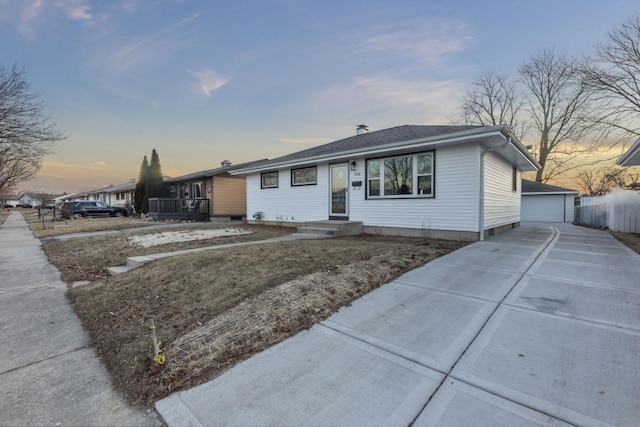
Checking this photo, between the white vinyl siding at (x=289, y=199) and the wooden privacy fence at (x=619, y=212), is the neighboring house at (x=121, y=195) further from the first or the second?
the wooden privacy fence at (x=619, y=212)

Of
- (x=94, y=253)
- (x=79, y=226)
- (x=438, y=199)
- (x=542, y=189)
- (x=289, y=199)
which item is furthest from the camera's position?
(x=542, y=189)

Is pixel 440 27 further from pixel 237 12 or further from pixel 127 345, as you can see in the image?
pixel 127 345

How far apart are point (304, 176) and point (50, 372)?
999 centimetres

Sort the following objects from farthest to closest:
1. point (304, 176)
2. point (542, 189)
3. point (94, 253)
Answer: point (542, 189), point (304, 176), point (94, 253)

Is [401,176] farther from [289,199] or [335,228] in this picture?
[289,199]

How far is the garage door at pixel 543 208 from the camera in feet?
65.0

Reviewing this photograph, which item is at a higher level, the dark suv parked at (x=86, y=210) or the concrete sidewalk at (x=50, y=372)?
the dark suv parked at (x=86, y=210)

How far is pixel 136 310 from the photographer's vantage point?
3.58 metres

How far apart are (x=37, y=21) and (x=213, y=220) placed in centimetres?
1118

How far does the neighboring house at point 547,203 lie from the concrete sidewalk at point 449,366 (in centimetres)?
1997

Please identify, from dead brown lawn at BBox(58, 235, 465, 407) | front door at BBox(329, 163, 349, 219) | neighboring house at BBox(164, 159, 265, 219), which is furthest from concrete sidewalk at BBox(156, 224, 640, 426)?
neighboring house at BBox(164, 159, 265, 219)

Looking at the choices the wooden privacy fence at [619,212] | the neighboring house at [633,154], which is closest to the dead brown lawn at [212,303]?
the neighboring house at [633,154]

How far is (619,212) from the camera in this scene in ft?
37.9

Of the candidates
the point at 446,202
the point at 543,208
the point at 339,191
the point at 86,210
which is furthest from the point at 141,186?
the point at 543,208
